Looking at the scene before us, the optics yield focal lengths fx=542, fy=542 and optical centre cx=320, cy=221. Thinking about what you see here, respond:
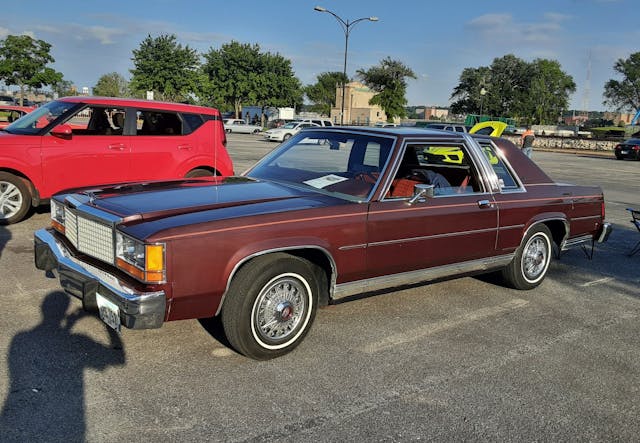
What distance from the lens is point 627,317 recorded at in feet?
16.3

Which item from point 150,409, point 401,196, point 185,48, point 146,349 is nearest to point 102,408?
point 150,409

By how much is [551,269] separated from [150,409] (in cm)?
515

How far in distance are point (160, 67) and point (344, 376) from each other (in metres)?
48.9

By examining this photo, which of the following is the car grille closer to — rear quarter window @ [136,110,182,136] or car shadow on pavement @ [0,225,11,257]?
car shadow on pavement @ [0,225,11,257]

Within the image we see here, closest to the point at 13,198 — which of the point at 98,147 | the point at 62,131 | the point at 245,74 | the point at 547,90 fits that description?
the point at 62,131

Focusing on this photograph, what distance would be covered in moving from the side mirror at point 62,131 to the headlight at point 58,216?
124 inches

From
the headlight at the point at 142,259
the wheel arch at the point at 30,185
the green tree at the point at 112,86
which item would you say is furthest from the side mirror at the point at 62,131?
the green tree at the point at 112,86

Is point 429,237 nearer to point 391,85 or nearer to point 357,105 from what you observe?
point 391,85

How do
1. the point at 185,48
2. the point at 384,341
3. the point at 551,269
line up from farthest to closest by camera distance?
the point at 185,48, the point at 551,269, the point at 384,341

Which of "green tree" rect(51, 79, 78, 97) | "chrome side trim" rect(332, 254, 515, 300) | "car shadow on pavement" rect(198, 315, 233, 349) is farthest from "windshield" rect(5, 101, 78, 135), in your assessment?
"green tree" rect(51, 79, 78, 97)

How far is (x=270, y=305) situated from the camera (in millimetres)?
3623

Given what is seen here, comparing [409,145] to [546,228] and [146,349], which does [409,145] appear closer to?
[546,228]

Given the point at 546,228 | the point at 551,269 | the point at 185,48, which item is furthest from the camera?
the point at 185,48

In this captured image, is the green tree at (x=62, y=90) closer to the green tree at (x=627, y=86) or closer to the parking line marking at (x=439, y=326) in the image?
the parking line marking at (x=439, y=326)
